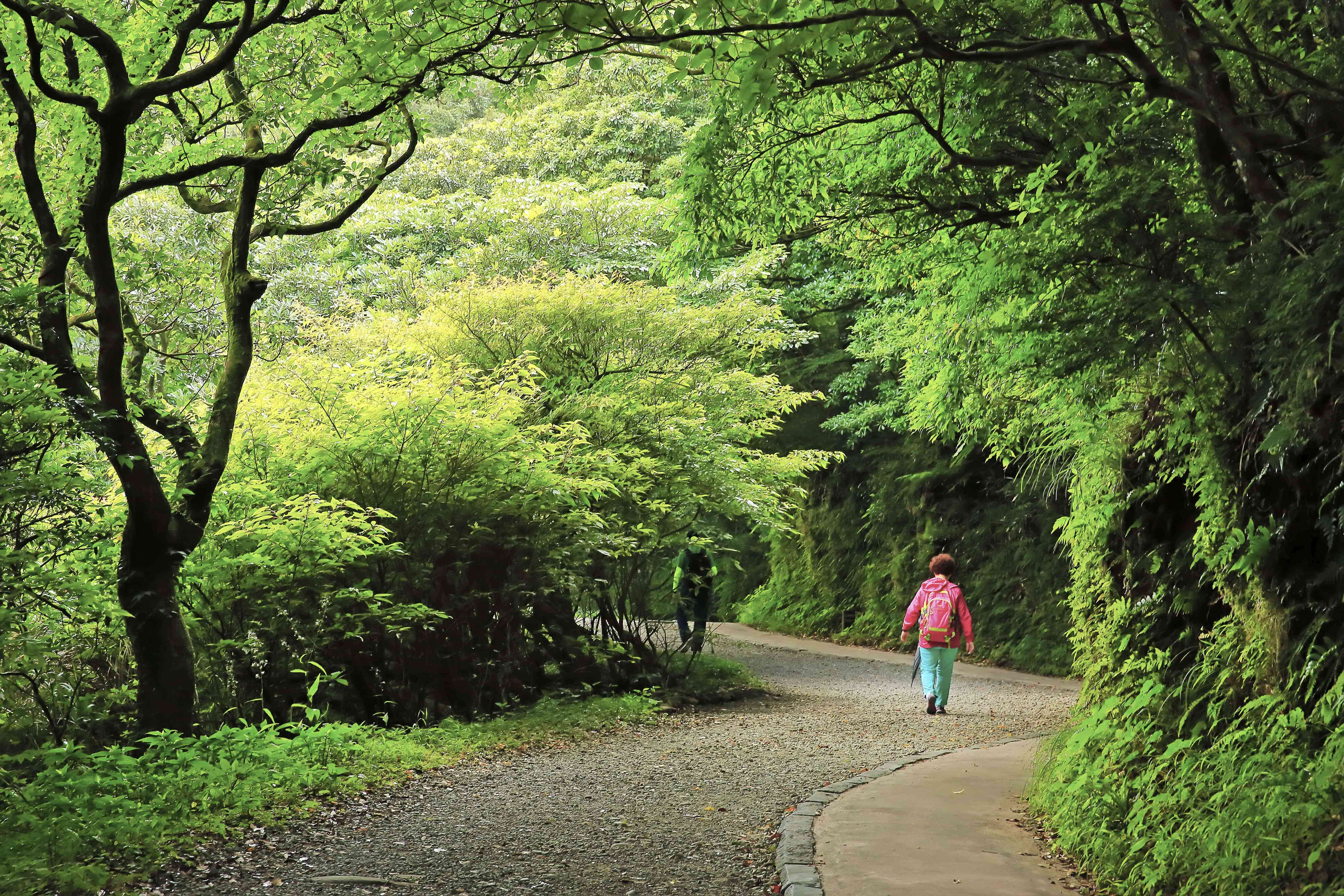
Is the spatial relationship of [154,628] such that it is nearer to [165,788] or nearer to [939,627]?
[165,788]

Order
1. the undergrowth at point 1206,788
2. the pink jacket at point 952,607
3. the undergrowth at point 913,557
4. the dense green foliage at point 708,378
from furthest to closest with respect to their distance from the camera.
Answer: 1. the undergrowth at point 913,557
2. the pink jacket at point 952,607
3. the dense green foliage at point 708,378
4. the undergrowth at point 1206,788

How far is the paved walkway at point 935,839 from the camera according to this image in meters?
5.00

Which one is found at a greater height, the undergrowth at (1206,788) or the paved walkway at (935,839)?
the undergrowth at (1206,788)

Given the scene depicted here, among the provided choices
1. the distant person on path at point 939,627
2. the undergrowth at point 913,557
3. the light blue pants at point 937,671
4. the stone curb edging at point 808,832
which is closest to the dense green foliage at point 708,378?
the undergrowth at point 913,557

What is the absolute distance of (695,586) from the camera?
44.6ft

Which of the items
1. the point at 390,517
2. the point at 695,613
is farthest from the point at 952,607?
the point at 390,517

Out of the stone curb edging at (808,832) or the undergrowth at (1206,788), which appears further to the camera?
the stone curb edging at (808,832)

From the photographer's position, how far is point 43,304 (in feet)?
21.5

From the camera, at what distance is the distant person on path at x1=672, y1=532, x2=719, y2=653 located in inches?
524

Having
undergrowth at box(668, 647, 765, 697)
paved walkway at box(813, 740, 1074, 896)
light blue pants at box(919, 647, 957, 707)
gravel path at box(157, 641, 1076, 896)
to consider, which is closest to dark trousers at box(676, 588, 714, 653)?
undergrowth at box(668, 647, 765, 697)

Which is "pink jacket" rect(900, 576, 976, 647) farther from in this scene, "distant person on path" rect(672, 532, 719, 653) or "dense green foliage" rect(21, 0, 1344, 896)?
"distant person on path" rect(672, 532, 719, 653)

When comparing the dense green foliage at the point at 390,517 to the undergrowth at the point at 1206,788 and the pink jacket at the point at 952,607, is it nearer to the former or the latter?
the pink jacket at the point at 952,607

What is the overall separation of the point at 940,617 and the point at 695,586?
3.70 meters

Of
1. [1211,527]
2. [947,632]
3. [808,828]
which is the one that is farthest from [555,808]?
[947,632]
